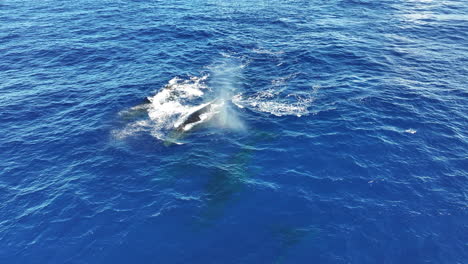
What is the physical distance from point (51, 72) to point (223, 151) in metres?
50.9

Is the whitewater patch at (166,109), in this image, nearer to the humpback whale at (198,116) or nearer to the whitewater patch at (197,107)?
the whitewater patch at (197,107)

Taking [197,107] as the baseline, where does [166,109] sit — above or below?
below

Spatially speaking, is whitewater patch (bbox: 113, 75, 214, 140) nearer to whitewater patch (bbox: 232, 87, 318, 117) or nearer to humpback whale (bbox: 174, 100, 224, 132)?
humpback whale (bbox: 174, 100, 224, 132)

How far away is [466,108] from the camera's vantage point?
6556cm

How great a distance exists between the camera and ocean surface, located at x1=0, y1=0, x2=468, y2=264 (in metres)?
44.1

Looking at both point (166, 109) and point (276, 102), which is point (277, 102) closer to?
point (276, 102)

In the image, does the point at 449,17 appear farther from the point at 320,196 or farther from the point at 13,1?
the point at 13,1

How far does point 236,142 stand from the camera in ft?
197

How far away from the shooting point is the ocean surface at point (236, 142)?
145 feet

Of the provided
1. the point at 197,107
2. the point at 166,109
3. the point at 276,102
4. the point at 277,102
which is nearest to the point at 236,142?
the point at 197,107

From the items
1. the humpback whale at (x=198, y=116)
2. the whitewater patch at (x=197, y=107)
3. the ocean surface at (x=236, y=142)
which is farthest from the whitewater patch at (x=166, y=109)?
the ocean surface at (x=236, y=142)

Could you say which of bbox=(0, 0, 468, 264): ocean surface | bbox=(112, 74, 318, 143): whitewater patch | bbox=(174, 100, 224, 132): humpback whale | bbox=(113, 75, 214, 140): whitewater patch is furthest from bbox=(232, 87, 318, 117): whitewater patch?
bbox=(113, 75, 214, 140): whitewater patch

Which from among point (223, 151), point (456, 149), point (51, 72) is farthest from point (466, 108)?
point (51, 72)

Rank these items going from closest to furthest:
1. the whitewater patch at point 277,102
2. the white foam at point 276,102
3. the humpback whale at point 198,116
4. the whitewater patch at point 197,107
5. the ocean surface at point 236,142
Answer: the ocean surface at point 236,142 → the humpback whale at point 198,116 → the whitewater patch at point 197,107 → the white foam at point 276,102 → the whitewater patch at point 277,102
